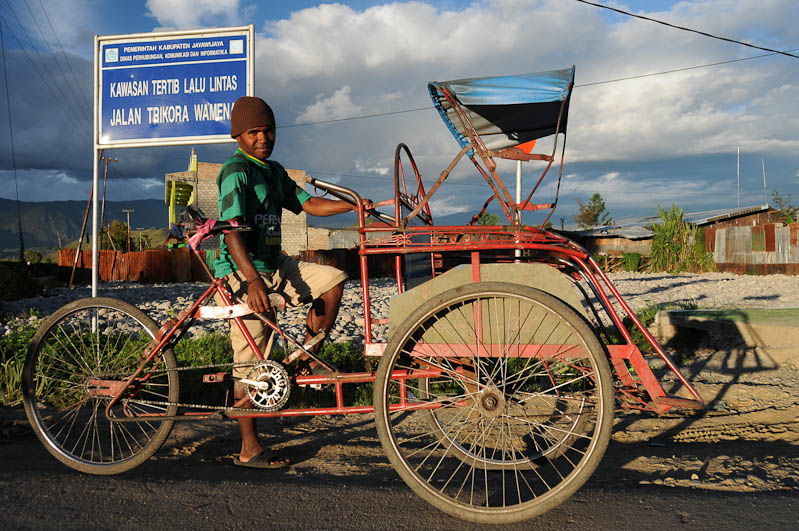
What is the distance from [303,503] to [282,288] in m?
1.23

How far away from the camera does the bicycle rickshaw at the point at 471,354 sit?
7.97ft

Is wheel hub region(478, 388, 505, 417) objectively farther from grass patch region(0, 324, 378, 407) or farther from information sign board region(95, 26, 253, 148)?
information sign board region(95, 26, 253, 148)

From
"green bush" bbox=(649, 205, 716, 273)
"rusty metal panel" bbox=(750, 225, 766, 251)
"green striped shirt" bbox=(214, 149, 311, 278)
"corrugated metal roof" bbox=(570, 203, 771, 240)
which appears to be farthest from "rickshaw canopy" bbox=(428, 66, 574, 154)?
"corrugated metal roof" bbox=(570, 203, 771, 240)

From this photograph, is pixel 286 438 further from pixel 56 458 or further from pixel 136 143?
pixel 136 143

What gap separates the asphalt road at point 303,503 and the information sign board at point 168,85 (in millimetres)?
4739

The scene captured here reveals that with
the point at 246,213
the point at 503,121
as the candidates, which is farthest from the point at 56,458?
the point at 503,121

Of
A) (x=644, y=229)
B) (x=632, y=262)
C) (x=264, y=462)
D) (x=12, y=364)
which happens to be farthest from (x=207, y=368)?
(x=644, y=229)

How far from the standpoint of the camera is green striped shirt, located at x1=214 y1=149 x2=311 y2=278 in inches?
117

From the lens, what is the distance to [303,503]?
8.25 feet

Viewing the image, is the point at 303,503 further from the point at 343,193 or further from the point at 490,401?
the point at 343,193

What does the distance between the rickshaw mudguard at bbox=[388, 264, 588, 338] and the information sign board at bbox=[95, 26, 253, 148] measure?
4823 mm

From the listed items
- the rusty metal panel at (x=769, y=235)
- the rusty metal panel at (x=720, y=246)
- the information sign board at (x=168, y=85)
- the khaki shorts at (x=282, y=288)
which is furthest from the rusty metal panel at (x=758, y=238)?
the khaki shorts at (x=282, y=288)

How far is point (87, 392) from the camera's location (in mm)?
3164

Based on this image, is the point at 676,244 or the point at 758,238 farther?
the point at 676,244
